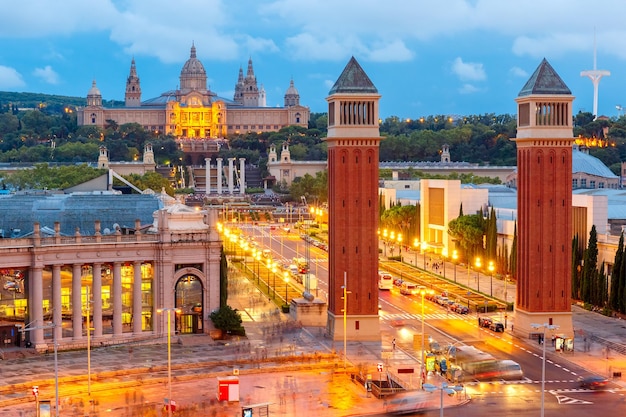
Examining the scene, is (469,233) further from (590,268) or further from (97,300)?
(97,300)

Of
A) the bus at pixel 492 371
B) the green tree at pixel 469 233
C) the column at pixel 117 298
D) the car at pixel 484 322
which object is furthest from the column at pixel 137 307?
the green tree at pixel 469 233

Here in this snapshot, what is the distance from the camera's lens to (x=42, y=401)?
57.2 metres

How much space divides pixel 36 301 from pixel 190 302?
11.7 meters

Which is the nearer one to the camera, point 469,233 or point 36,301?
point 36,301

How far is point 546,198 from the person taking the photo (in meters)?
85.7

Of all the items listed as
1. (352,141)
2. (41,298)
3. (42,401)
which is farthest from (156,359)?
(352,141)

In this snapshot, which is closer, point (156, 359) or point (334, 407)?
point (334, 407)

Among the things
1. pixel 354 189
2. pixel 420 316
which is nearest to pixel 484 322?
pixel 420 316

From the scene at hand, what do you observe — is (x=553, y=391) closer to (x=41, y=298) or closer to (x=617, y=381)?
(x=617, y=381)

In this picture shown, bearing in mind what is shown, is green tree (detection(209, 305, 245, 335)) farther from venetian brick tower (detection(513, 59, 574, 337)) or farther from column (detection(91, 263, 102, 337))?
venetian brick tower (detection(513, 59, 574, 337))

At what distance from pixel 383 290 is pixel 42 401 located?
195ft

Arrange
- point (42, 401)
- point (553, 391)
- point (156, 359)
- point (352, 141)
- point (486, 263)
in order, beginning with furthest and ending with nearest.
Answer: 1. point (486, 263)
2. point (352, 141)
3. point (156, 359)
4. point (553, 391)
5. point (42, 401)

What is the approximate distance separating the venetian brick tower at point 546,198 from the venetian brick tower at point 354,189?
38.4 feet

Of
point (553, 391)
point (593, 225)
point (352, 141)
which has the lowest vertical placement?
point (553, 391)
